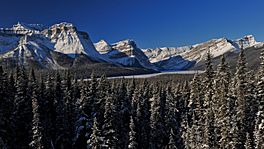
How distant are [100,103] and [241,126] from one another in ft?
105

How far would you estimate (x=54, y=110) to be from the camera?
7831 cm

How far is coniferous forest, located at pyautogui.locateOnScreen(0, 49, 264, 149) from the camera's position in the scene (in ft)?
183

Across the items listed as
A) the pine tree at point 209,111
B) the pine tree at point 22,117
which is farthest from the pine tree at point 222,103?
the pine tree at point 22,117

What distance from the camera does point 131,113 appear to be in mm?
86750

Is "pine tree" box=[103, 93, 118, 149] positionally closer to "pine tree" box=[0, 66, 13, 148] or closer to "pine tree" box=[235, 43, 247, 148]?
"pine tree" box=[0, 66, 13, 148]

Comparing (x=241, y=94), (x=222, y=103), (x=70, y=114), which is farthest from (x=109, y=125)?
(x=241, y=94)

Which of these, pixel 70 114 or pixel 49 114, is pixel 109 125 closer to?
pixel 70 114

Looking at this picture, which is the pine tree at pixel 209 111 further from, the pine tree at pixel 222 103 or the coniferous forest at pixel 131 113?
the pine tree at pixel 222 103

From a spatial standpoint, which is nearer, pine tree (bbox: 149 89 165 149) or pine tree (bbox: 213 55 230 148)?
pine tree (bbox: 213 55 230 148)

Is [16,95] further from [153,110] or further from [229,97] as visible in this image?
[229,97]

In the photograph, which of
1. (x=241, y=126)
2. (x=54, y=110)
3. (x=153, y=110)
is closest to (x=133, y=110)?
(x=153, y=110)

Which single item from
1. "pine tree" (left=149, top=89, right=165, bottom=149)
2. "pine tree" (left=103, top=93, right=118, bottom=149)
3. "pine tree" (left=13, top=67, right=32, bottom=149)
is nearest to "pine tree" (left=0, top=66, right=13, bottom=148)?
"pine tree" (left=13, top=67, right=32, bottom=149)

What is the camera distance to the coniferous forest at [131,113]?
55.7m

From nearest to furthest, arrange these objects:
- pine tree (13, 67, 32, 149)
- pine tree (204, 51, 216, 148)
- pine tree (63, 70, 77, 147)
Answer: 1. pine tree (204, 51, 216, 148)
2. pine tree (13, 67, 32, 149)
3. pine tree (63, 70, 77, 147)
